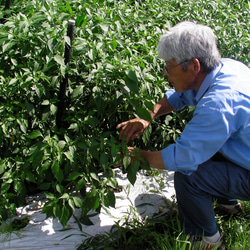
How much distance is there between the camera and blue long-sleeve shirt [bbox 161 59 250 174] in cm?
168

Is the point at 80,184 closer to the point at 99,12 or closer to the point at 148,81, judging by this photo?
the point at 148,81

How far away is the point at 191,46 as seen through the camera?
5.81 ft

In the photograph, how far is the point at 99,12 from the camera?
2.37 m

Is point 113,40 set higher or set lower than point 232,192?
higher

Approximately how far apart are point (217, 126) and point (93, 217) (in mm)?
1028

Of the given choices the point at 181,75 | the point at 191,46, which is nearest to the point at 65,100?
the point at 181,75

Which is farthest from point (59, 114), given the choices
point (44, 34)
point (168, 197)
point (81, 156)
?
point (168, 197)

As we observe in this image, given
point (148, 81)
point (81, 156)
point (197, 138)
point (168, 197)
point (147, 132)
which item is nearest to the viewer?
point (197, 138)

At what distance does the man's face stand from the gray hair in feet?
0.08

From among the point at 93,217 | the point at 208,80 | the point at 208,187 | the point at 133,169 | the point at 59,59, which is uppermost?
the point at 59,59

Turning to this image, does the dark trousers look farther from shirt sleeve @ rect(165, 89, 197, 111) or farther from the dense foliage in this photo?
shirt sleeve @ rect(165, 89, 197, 111)

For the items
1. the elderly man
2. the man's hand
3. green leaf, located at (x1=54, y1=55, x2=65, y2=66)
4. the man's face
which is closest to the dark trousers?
the elderly man

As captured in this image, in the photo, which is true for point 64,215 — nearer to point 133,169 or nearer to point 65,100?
point 133,169

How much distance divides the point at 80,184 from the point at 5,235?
579mm
